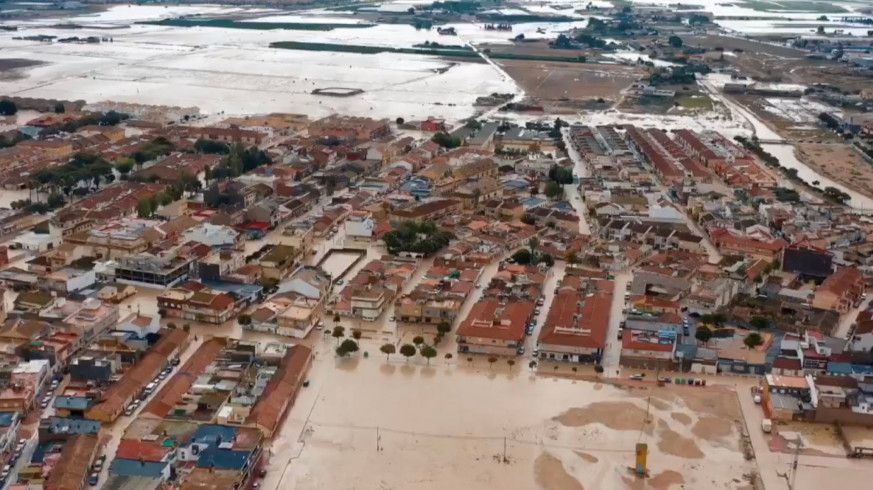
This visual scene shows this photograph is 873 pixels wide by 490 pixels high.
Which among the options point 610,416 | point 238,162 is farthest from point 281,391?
point 238,162

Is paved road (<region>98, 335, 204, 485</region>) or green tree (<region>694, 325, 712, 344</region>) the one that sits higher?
green tree (<region>694, 325, 712, 344</region>)

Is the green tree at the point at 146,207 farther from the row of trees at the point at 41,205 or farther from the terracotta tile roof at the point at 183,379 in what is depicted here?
the terracotta tile roof at the point at 183,379

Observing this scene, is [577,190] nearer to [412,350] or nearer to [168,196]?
[168,196]

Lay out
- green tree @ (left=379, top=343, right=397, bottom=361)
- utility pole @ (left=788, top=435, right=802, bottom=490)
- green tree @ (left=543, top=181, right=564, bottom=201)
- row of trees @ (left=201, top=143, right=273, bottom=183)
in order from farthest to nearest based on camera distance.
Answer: row of trees @ (left=201, top=143, right=273, bottom=183)
green tree @ (left=543, top=181, right=564, bottom=201)
green tree @ (left=379, top=343, right=397, bottom=361)
utility pole @ (left=788, top=435, right=802, bottom=490)

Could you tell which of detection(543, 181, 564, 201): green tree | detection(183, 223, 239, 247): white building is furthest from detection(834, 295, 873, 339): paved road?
detection(183, 223, 239, 247): white building

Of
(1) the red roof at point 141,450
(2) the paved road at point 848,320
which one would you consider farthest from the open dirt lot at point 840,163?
(1) the red roof at point 141,450

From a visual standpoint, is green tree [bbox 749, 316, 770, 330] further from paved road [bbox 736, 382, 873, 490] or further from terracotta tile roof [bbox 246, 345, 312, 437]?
terracotta tile roof [bbox 246, 345, 312, 437]
